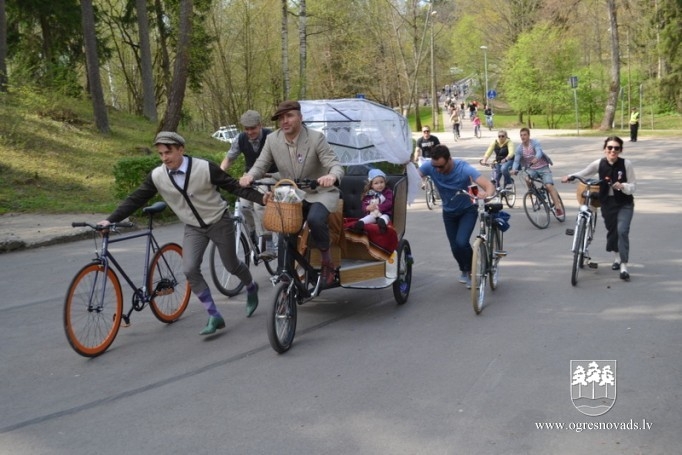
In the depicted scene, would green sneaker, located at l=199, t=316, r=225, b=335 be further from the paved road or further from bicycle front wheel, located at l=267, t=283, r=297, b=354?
bicycle front wheel, located at l=267, t=283, r=297, b=354

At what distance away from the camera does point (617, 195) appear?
9.02 m

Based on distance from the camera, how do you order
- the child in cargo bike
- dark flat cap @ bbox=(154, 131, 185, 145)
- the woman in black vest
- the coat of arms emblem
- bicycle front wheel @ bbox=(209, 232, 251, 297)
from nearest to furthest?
the coat of arms emblem, dark flat cap @ bbox=(154, 131, 185, 145), the child in cargo bike, bicycle front wheel @ bbox=(209, 232, 251, 297), the woman in black vest

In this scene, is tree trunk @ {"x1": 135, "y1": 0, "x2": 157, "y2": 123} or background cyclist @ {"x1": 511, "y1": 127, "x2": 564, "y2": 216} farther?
tree trunk @ {"x1": 135, "y1": 0, "x2": 157, "y2": 123}

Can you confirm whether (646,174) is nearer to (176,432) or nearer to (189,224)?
(189,224)

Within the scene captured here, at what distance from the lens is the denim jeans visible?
828 centimetres

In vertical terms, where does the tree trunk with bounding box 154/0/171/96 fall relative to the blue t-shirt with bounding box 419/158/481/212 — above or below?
above

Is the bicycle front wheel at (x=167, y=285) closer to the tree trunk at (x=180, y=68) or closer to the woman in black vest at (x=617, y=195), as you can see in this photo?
the woman in black vest at (x=617, y=195)

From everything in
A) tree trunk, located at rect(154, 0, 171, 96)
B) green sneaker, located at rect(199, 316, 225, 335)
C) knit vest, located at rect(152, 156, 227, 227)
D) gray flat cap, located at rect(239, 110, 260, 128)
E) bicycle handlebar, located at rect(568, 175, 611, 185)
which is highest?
tree trunk, located at rect(154, 0, 171, 96)

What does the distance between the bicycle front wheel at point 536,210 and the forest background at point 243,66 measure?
888 cm

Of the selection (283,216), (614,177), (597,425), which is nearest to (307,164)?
(283,216)

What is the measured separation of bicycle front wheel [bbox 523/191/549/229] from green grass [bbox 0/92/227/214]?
8389 millimetres

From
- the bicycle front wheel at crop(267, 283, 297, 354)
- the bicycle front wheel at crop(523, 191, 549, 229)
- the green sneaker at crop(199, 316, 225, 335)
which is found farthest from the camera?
the bicycle front wheel at crop(523, 191, 549, 229)

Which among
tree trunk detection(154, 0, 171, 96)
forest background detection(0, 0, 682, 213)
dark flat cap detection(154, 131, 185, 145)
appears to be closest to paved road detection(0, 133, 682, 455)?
dark flat cap detection(154, 131, 185, 145)

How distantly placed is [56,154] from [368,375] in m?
16.6
